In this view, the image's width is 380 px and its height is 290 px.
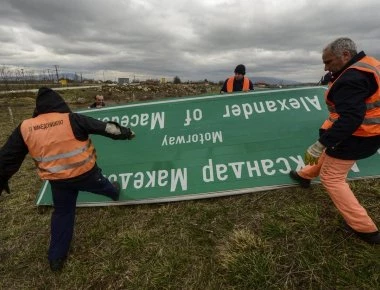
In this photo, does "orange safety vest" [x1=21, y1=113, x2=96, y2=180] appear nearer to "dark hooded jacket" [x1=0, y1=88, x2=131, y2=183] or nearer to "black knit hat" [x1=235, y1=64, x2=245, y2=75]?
"dark hooded jacket" [x1=0, y1=88, x2=131, y2=183]

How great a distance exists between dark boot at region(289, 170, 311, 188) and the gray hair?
1.83 meters

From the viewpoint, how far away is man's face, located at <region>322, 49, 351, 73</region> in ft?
9.47

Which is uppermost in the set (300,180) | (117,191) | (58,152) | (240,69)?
(240,69)

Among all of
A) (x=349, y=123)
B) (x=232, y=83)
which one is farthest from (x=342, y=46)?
(x=232, y=83)

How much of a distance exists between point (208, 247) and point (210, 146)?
1.94 m

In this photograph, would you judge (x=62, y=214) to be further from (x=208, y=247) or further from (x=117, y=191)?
(x=208, y=247)

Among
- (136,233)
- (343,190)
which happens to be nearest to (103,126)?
(136,233)

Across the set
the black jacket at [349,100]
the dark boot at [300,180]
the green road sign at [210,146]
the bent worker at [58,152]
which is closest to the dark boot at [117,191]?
the green road sign at [210,146]

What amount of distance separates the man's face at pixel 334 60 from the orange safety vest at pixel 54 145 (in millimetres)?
2764

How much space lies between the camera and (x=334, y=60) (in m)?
2.93

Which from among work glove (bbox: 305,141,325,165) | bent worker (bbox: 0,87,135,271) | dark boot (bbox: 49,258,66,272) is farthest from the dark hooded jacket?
work glove (bbox: 305,141,325,165)

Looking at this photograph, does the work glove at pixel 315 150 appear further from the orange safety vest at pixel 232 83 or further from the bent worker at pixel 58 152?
the orange safety vest at pixel 232 83

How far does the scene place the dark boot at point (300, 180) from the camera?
4156 millimetres

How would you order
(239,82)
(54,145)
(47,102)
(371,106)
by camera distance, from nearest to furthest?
(371,106) < (54,145) < (47,102) < (239,82)
